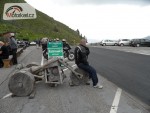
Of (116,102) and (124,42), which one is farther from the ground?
(116,102)

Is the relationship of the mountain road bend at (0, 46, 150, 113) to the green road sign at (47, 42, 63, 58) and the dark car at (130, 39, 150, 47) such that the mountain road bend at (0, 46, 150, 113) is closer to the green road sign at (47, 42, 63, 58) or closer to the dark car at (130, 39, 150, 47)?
the green road sign at (47, 42, 63, 58)

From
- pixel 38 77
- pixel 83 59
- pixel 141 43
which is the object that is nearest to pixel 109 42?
pixel 141 43

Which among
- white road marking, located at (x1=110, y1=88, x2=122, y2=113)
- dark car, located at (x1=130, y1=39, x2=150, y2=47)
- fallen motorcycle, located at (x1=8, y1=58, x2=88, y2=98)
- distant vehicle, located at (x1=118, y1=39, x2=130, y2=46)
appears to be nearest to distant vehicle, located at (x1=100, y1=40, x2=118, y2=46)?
distant vehicle, located at (x1=118, y1=39, x2=130, y2=46)

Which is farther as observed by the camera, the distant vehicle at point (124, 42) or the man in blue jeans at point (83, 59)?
the distant vehicle at point (124, 42)

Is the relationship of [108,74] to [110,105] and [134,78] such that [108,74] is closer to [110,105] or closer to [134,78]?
[134,78]

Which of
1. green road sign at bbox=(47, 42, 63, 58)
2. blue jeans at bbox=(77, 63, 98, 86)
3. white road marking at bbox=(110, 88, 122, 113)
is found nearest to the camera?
white road marking at bbox=(110, 88, 122, 113)

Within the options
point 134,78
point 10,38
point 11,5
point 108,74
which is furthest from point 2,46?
point 11,5

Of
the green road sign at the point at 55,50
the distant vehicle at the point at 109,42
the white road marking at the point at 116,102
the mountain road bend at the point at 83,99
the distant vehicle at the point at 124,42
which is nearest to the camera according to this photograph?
the white road marking at the point at 116,102

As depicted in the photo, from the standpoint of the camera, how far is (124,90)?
12.5 meters

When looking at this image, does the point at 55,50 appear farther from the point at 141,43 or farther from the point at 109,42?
the point at 109,42

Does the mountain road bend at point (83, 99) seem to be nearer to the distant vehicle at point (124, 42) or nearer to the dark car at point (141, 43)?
the dark car at point (141, 43)

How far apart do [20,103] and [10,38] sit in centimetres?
1224

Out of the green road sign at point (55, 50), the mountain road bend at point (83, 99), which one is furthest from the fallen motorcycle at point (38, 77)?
the green road sign at point (55, 50)

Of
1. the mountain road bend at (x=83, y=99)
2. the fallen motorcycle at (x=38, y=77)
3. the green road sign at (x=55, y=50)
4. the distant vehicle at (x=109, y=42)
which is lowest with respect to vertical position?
the distant vehicle at (x=109, y=42)
